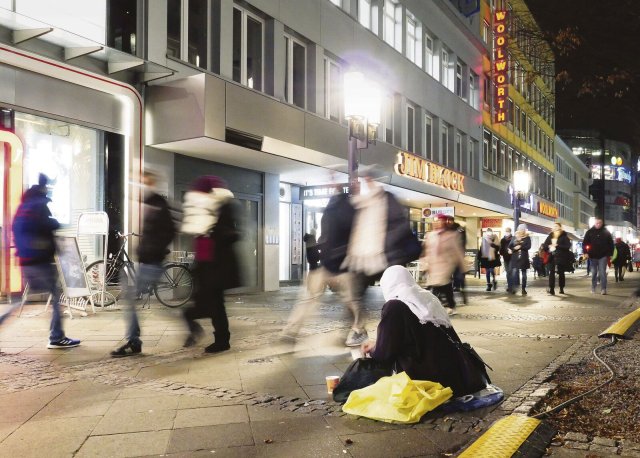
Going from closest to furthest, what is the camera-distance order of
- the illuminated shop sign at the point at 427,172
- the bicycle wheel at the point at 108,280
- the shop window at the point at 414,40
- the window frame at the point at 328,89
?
the bicycle wheel at the point at 108,280 → the window frame at the point at 328,89 → the illuminated shop sign at the point at 427,172 → the shop window at the point at 414,40

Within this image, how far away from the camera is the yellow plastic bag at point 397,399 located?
159 inches

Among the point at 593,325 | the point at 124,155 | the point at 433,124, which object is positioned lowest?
the point at 593,325

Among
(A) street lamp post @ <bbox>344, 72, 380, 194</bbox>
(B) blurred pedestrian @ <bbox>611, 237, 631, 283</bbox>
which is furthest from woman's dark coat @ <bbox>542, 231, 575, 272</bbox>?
(B) blurred pedestrian @ <bbox>611, 237, 631, 283</bbox>

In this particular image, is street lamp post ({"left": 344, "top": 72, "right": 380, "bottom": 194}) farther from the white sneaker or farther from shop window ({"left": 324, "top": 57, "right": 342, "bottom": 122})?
shop window ({"left": 324, "top": 57, "right": 342, "bottom": 122})

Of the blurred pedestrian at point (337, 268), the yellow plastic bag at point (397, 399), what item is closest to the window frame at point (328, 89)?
the blurred pedestrian at point (337, 268)

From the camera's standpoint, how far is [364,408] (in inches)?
164

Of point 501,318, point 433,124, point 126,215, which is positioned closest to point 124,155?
point 126,215

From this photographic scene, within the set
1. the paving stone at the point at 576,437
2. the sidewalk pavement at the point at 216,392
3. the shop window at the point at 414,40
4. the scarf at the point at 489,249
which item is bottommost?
the paving stone at the point at 576,437

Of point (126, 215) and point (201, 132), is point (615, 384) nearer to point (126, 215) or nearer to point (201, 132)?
point (201, 132)

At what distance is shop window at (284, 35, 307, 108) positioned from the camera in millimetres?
15562

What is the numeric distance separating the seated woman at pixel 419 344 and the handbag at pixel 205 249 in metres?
2.45

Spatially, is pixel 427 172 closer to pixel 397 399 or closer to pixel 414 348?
pixel 414 348

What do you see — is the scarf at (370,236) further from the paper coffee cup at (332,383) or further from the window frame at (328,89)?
the window frame at (328,89)

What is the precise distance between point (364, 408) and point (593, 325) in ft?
20.7
